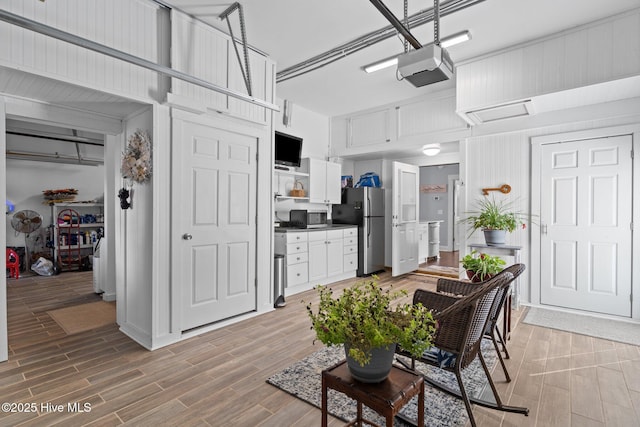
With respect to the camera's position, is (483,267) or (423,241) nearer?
(483,267)

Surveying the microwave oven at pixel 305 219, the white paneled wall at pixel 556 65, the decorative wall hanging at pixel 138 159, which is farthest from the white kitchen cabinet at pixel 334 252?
the decorative wall hanging at pixel 138 159

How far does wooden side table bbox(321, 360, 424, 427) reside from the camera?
A: 4.17 feet

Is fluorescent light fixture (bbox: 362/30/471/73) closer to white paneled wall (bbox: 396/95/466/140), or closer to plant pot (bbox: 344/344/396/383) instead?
white paneled wall (bbox: 396/95/466/140)

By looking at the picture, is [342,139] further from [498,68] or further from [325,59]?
[498,68]

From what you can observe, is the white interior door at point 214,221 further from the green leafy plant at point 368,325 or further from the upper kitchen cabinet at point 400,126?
the upper kitchen cabinet at point 400,126

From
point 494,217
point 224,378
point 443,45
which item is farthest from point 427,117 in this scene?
point 224,378

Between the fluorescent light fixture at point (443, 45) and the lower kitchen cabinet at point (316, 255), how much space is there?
7.90 feet

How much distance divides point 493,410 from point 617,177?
10.7ft

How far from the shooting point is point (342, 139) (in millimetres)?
6344

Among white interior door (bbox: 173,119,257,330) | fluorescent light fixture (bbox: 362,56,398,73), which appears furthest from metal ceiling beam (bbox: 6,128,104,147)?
fluorescent light fixture (bbox: 362,56,398,73)

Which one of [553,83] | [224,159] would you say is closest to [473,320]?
[224,159]

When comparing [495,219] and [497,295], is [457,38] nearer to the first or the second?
[495,219]

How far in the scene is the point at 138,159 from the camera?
9.78 ft

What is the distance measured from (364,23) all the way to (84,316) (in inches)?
178
